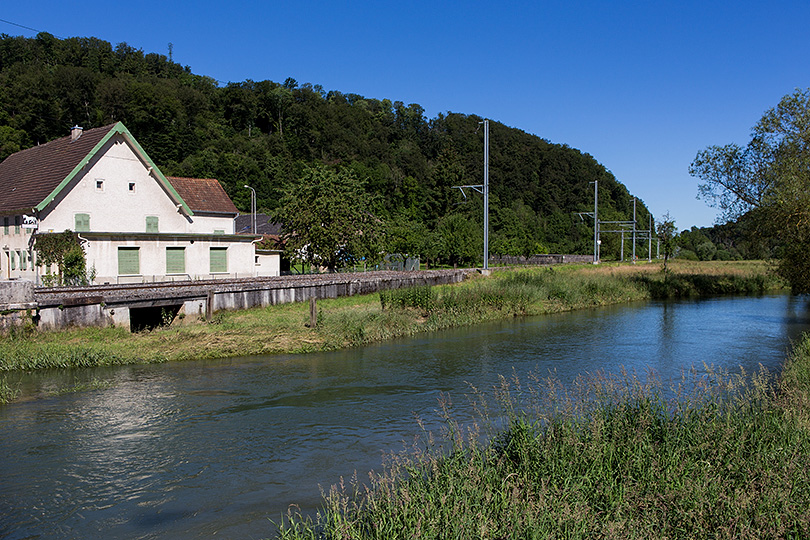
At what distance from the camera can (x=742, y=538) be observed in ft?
18.0

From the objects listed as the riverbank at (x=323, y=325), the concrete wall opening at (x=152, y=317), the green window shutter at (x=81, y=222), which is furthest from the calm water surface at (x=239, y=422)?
the green window shutter at (x=81, y=222)

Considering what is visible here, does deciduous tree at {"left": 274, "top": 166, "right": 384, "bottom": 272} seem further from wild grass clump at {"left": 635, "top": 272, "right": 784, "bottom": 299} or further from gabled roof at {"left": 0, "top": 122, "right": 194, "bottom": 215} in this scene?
wild grass clump at {"left": 635, "top": 272, "right": 784, "bottom": 299}

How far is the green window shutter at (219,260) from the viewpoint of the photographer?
113 ft

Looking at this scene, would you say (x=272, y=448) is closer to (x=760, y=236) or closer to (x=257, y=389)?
(x=257, y=389)

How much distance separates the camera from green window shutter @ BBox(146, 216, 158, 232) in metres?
35.0

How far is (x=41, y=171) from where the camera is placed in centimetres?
3288

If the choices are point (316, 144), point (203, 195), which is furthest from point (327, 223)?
point (316, 144)

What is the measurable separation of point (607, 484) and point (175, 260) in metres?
29.5

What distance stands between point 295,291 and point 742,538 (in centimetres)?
2181

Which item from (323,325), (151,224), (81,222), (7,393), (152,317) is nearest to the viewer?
(7,393)

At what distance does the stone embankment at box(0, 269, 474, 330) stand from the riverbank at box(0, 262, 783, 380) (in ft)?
1.31

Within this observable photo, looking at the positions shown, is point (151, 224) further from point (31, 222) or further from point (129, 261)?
point (31, 222)

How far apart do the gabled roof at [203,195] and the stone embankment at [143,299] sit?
19.0 meters

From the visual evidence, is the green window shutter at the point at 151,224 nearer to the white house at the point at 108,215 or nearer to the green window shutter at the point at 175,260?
the white house at the point at 108,215
